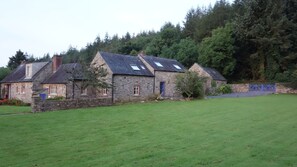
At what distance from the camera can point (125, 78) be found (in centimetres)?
3170

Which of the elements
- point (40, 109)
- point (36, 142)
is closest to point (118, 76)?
point (40, 109)

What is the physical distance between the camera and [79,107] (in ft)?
79.5

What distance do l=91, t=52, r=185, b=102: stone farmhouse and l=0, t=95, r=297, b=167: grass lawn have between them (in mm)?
15370

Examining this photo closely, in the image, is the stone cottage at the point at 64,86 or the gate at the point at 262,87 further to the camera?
the gate at the point at 262,87

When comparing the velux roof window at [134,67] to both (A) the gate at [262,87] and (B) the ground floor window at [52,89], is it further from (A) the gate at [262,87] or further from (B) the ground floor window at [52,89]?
(A) the gate at [262,87]

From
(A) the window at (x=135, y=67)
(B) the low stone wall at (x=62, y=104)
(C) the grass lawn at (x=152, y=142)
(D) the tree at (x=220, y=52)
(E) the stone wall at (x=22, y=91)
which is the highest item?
(D) the tree at (x=220, y=52)

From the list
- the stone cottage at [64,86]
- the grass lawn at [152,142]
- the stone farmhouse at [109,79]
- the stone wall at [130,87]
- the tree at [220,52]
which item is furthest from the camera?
the tree at [220,52]

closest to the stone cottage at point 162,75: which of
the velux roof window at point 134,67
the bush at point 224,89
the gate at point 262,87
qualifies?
the velux roof window at point 134,67

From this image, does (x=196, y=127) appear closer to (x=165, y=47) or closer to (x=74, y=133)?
(x=74, y=133)

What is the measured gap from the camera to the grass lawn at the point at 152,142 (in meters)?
8.07

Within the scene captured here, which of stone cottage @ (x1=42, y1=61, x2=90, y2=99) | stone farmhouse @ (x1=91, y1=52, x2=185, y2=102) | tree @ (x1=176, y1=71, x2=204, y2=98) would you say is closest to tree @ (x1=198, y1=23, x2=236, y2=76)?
stone farmhouse @ (x1=91, y1=52, x2=185, y2=102)

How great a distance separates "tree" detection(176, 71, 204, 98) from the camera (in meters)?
31.3

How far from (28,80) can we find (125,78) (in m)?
12.2

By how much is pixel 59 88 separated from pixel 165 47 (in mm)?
31282
